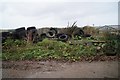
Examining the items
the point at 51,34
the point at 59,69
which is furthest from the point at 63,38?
the point at 59,69

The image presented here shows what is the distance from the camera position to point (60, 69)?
25.0ft

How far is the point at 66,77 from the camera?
6484 mm

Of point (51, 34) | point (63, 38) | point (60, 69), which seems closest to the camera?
point (60, 69)

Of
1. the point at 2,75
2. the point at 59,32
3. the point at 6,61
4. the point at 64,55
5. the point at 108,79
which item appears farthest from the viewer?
the point at 59,32

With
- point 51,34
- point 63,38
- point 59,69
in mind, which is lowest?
point 59,69

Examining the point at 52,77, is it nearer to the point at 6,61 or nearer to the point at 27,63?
the point at 27,63

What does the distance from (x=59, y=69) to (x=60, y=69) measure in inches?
1.4

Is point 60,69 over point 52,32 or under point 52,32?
under

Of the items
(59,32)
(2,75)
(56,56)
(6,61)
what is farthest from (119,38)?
(59,32)

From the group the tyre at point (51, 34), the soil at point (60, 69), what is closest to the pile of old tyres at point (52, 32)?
the tyre at point (51, 34)

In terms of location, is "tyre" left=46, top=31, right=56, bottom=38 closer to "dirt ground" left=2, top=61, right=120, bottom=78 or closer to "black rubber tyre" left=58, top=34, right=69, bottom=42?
"black rubber tyre" left=58, top=34, right=69, bottom=42

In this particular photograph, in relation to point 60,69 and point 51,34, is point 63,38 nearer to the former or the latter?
point 51,34

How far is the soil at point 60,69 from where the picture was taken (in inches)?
266

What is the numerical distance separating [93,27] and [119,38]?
8729mm
